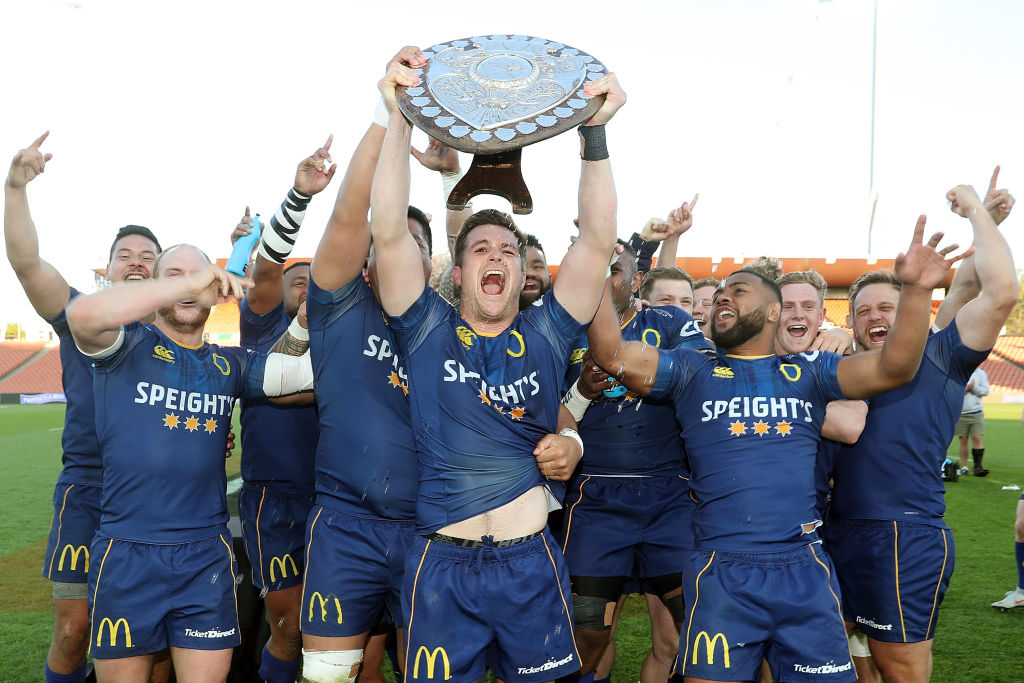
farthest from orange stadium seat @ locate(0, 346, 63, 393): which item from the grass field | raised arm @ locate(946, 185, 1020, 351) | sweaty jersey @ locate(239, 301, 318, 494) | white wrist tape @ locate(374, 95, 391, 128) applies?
raised arm @ locate(946, 185, 1020, 351)

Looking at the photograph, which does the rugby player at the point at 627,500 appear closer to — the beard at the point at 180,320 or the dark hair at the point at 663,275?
the dark hair at the point at 663,275

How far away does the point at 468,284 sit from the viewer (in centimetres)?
300

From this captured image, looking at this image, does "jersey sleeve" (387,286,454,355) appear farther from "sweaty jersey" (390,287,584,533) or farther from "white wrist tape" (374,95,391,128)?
"white wrist tape" (374,95,391,128)

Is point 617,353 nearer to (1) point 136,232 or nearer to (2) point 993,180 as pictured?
(2) point 993,180

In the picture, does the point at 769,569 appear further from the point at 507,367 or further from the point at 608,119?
the point at 608,119

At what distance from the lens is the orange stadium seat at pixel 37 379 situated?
35.4 m

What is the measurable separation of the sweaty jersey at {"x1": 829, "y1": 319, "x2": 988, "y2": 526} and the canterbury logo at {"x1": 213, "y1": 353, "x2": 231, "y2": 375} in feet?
10.1

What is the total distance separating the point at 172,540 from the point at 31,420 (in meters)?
23.6

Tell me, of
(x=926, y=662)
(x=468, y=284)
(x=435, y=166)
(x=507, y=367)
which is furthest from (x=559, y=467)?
(x=926, y=662)

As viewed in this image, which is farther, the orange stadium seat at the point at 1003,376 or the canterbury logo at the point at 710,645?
the orange stadium seat at the point at 1003,376

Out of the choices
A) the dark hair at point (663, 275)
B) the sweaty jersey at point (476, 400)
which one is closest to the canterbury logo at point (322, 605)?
the sweaty jersey at point (476, 400)

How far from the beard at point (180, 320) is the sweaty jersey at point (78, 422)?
983mm

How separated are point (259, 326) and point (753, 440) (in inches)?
117

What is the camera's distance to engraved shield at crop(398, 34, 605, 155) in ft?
8.59
